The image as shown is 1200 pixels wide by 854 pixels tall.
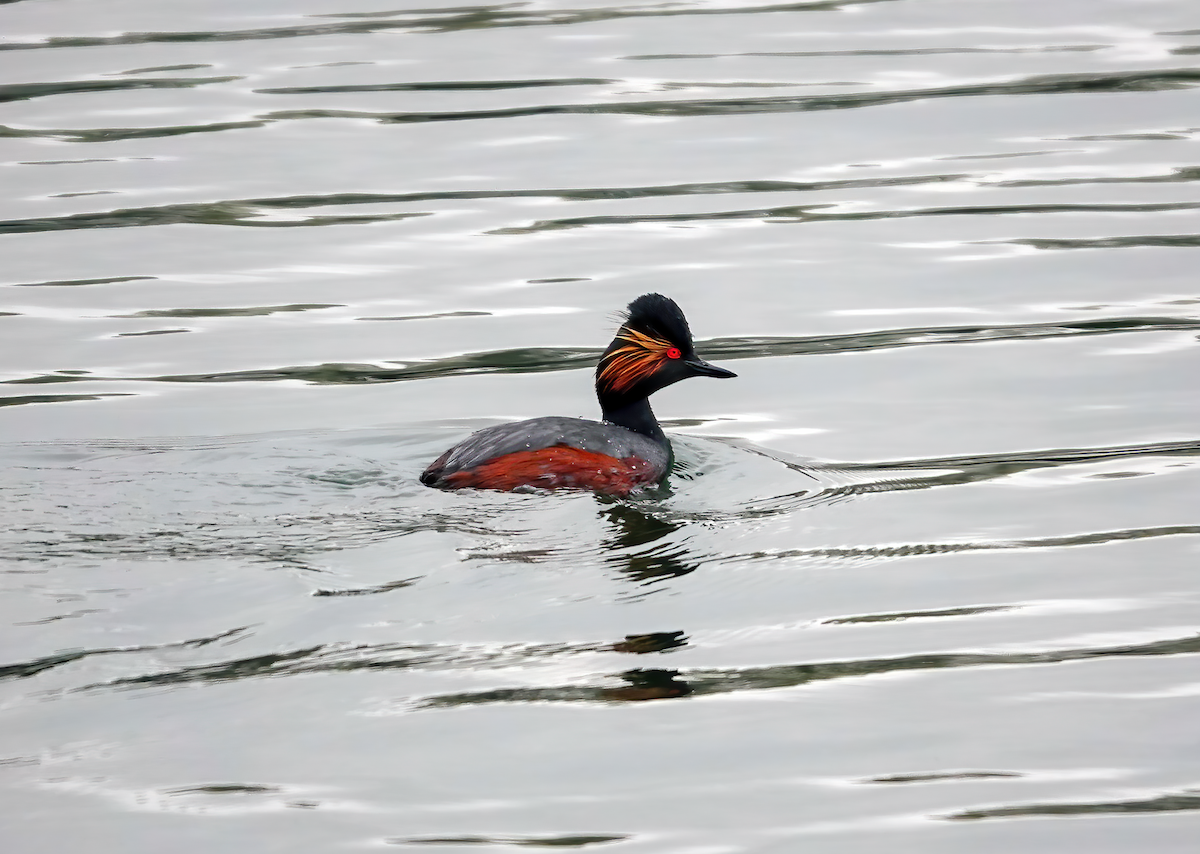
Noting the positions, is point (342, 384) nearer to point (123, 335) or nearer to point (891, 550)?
point (123, 335)

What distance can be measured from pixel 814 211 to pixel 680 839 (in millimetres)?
8004

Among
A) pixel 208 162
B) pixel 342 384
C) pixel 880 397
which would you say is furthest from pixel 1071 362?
pixel 208 162

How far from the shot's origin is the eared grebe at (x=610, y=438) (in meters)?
7.80

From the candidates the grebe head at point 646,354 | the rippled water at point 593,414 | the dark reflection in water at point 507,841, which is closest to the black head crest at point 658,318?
the grebe head at point 646,354

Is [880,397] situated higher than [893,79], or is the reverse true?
[893,79]

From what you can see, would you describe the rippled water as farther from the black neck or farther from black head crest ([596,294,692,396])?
black head crest ([596,294,692,396])

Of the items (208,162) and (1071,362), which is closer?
(1071,362)

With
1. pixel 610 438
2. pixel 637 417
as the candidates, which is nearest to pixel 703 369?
pixel 637 417

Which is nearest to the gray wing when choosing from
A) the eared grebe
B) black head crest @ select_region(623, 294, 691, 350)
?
the eared grebe

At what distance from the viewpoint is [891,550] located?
7094 millimetres

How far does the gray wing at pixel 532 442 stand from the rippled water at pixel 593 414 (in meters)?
0.24

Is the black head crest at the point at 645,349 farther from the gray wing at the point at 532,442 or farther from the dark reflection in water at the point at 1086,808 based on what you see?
the dark reflection in water at the point at 1086,808

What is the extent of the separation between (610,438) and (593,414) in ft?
4.11

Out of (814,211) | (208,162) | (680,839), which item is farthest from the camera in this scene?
(208,162)
